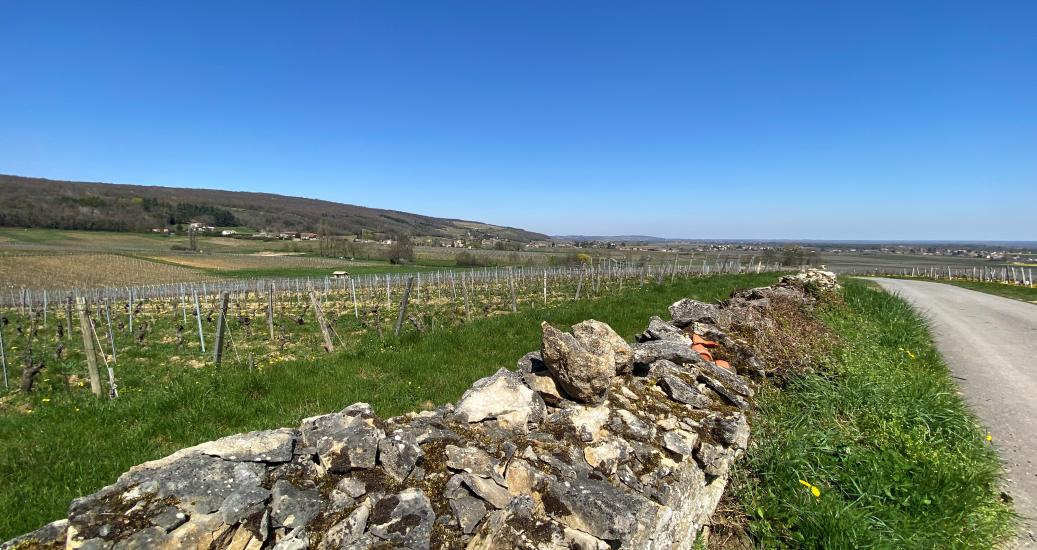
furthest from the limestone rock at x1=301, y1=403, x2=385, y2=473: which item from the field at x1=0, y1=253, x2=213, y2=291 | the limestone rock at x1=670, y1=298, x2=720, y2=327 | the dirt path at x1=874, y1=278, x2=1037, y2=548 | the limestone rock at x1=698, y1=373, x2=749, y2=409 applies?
the field at x1=0, y1=253, x2=213, y2=291

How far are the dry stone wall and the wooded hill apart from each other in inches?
5444

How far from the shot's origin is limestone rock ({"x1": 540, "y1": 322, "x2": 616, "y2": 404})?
3.93m

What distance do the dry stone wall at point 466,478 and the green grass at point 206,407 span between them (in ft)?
6.84

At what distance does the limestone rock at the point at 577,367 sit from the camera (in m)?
3.93

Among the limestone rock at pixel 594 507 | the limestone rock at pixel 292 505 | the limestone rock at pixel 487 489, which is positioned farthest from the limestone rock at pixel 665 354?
the limestone rock at pixel 292 505

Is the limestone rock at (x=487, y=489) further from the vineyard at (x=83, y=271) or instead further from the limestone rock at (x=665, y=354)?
the vineyard at (x=83, y=271)

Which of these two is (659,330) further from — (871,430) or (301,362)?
(301,362)

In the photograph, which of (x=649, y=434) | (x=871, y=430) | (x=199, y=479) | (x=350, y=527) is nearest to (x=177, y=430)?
(x=199, y=479)

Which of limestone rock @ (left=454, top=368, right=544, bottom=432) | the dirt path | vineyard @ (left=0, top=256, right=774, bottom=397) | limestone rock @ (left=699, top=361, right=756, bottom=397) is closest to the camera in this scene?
limestone rock @ (left=454, top=368, right=544, bottom=432)

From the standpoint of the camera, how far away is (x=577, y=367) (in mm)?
3932

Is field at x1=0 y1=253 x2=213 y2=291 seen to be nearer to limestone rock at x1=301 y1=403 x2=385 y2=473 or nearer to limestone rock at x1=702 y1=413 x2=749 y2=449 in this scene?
limestone rock at x1=301 y1=403 x2=385 y2=473

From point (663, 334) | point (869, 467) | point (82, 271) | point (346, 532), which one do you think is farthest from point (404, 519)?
point (82, 271)

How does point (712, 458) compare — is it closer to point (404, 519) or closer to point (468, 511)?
point (468, 511)

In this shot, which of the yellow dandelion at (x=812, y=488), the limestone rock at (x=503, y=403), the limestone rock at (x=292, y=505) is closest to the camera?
the limestone rock at (x=292, y=505)
